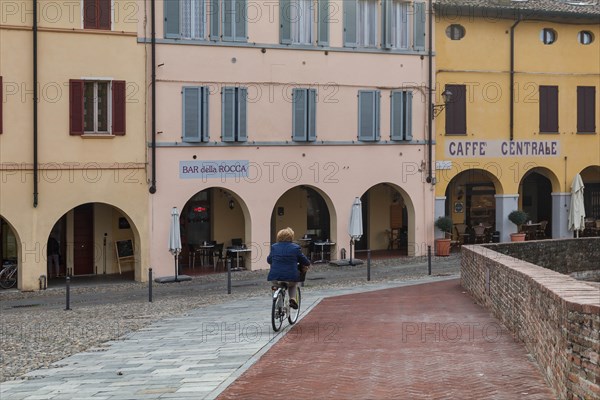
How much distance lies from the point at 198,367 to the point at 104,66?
15.3 meters

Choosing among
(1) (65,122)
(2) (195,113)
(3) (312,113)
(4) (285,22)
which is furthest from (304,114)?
(1) (65,122)

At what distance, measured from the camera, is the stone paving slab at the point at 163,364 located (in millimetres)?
10555

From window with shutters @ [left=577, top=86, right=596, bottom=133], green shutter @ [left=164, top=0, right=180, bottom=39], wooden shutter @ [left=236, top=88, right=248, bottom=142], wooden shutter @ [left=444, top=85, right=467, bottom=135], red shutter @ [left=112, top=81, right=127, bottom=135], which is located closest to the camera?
red shutter @ [left=112, top=81, right=127, bottom=135]

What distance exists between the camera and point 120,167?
2595 centimetres

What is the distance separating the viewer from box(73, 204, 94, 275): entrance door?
90.8 feet

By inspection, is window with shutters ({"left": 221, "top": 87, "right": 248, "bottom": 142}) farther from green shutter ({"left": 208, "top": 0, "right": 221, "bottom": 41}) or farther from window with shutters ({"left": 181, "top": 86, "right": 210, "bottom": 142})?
green shutter ({"left": 208, "top": 0, "right": 221, "bottom": 41})

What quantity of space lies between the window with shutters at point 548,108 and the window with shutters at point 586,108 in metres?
0.88

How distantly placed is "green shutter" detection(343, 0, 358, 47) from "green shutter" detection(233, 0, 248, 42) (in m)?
3.22

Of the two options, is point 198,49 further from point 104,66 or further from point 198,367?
point 198,367

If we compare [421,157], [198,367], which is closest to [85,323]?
[198,367]

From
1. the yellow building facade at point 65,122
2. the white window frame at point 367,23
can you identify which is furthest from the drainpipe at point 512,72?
the yellow building facade at point 65,122

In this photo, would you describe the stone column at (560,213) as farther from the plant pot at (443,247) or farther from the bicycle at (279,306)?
the bicycle at (279,306)

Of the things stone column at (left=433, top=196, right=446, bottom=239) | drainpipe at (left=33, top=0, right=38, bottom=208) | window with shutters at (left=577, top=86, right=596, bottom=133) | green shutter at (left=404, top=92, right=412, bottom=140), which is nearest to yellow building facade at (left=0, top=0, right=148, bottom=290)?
drainpipe at (left=33, top=0, right=38, bottom=208)

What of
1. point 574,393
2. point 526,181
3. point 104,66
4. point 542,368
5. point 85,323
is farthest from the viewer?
point 526,181
